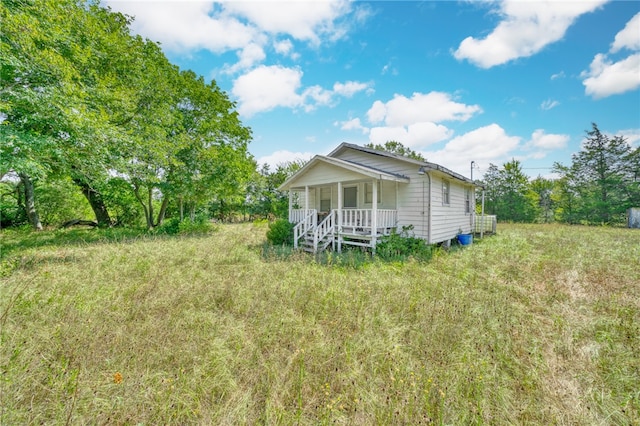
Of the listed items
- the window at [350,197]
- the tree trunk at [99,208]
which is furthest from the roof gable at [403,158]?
the tree trunk at [99,208]

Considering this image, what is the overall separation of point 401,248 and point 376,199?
6.28 feet

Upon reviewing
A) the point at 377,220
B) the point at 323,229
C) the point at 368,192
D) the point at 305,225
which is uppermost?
the point at 368,192

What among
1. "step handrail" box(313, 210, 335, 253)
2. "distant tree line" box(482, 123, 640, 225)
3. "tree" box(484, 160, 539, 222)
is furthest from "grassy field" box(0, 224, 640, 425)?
"distant tree line" box(482, 123, 640, 225)

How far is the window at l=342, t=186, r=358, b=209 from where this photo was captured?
35.3 ft

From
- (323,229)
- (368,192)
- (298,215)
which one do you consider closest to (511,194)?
(368,192)

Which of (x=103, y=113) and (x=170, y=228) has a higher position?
(x=103, y=113)

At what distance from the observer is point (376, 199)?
8156 millimetres

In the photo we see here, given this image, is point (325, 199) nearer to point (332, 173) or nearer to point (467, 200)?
point (332, 173)

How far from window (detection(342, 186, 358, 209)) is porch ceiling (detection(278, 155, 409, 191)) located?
1.32 meters

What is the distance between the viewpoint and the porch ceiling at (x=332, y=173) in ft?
26.8

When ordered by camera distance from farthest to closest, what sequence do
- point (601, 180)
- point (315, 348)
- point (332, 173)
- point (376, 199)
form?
point (601, 180) < point (332, 173) < point (376, 199) < point (315, 348)

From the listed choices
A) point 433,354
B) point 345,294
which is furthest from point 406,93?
point 433,354

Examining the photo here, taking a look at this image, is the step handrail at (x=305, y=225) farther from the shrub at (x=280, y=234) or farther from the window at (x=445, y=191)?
the window at (x=445, y=191)

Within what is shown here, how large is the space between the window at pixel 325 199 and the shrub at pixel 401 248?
13.6 ft
